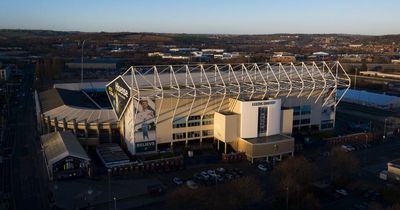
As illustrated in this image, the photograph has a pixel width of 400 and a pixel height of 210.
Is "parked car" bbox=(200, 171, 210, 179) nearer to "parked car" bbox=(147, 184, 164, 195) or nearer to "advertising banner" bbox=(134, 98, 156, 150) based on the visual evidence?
"parked car" bbox=(147, 184, 164, 195)

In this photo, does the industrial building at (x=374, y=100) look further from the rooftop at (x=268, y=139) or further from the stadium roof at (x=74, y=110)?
the stadium roof at (x=74, y=110)

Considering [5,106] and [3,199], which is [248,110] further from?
[5,106]

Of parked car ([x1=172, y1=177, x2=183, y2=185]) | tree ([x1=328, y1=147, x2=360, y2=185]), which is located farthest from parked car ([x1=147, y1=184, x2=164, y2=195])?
tree ([x1=328, y1=147, x2=360, y2=185])

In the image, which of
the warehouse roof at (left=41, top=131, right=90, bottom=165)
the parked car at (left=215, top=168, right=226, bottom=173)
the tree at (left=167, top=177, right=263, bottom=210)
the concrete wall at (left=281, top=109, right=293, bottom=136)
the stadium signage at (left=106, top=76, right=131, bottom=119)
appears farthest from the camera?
the concrete wall at (left=281, top=109, right=293, bottom=136)

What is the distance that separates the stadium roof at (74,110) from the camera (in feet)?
55.3

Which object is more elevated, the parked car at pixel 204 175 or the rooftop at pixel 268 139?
the rooftop at pixel 268 139

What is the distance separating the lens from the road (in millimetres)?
A: 11664

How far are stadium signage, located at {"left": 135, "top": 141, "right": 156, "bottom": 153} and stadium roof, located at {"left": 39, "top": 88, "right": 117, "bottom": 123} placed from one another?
205 centimetres

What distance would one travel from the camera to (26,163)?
14.6 m

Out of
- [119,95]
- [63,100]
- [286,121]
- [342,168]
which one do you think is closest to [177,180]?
[119,95]

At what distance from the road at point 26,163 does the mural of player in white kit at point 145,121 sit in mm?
3638

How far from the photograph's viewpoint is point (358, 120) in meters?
22.3

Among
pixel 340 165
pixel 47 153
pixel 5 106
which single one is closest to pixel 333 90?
pixel 340 165

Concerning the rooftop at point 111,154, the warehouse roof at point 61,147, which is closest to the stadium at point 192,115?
the rooftop at point 111,154
